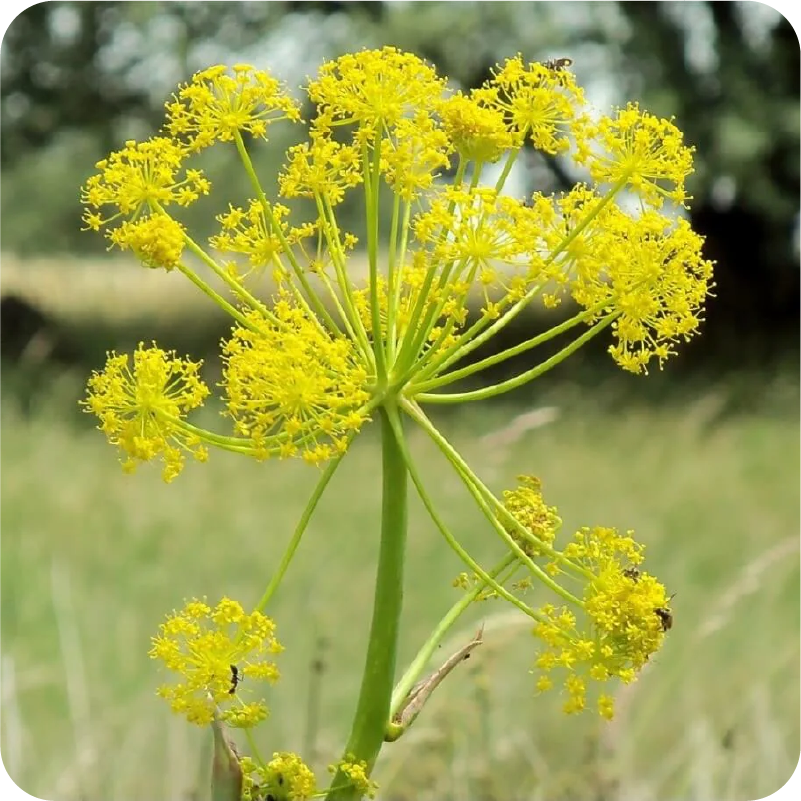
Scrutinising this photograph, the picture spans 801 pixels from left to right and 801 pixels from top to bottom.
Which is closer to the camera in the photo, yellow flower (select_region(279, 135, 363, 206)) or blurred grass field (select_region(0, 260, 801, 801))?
yellow flower (select_region(279, 135, 363, 206))

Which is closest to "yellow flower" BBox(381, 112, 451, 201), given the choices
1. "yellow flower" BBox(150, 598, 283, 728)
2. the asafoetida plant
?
the asafoetida plant

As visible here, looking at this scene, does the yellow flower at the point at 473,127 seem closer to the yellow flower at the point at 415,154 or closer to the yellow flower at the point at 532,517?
the yellow flower at the point at 415,154

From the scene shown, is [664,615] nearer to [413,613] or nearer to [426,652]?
[426,652]

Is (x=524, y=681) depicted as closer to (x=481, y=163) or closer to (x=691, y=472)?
(x=481, y=163)

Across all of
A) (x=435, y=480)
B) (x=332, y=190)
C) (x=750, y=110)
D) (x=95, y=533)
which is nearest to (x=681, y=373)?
(x=750, y=110)

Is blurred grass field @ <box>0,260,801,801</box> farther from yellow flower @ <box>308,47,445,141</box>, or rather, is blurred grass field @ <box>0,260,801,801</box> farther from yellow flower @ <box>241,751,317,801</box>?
yellow flower @ <box>308,47,445,141</box>
